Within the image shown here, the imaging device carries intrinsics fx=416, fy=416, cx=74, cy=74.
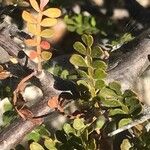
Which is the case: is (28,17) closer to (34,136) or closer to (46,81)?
(46,81)

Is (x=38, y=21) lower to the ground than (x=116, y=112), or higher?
higher

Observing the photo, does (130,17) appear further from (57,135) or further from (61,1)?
(57,135)

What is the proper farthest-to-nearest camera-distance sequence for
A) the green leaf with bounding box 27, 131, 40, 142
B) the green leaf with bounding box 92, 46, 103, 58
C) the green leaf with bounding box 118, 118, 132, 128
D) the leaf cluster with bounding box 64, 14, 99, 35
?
1. the leaf cluster with bounding box 64, 14, 99, 35
2. the green leaf with bounding box 27, 131, 40, 142
3. the green leaf with bounding box 118, 118, 132, 128
4. the green leaf with bounding box 92, 46, 103, 58

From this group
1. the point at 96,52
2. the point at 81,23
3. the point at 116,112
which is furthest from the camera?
the point at 81,23

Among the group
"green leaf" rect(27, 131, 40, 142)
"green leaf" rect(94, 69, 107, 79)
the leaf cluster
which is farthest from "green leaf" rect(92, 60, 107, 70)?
the leaf cluster

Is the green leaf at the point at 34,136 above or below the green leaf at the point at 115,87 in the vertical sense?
below

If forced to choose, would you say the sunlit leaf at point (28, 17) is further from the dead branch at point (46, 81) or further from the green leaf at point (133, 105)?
the green leaf at point (133, 105)

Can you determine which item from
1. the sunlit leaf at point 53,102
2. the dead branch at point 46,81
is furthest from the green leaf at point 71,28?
the sunlit leaf at point 53,102

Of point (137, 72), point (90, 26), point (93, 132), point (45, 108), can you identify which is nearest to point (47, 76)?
point (45, 108)

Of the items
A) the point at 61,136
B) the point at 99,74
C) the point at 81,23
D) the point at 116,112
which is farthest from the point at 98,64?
the point at 81,23

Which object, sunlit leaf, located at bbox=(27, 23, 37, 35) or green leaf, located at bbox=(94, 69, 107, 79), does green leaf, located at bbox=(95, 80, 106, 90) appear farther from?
sunlit leaf, located at bbox=(27, 23, 37, 35)

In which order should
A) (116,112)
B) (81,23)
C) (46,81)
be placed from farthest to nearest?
(81,23), (46,81), (116,112)

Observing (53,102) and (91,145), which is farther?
(53,102)
